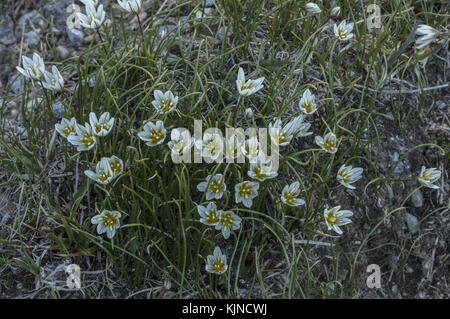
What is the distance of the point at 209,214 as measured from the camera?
2449 millimetres

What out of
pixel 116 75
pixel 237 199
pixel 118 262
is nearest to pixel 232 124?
pixel 237 199

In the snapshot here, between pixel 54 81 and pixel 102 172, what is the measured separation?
49cm

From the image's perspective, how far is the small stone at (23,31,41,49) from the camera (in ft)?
11.4

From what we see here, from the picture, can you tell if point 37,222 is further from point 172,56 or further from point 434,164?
point 434,164

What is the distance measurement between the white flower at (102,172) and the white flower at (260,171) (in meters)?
0.58

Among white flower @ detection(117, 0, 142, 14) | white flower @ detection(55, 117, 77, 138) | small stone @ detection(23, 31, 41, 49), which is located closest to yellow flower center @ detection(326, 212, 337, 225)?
white flower @ detection(55, 117, 77, 138)

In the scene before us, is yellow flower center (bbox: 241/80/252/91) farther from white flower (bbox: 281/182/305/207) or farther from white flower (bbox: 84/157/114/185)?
white flower (bbox: 84/157/114/185)

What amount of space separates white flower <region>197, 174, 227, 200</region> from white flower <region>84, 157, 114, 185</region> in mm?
377

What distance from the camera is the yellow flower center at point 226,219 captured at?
2.47 m

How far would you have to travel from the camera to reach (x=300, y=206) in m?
2.68

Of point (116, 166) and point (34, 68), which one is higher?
point (34, 68)

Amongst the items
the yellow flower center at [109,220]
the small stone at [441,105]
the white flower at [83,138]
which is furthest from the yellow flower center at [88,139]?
the small stone at [441,105]

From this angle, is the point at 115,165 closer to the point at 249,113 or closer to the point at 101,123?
the point at 101,123

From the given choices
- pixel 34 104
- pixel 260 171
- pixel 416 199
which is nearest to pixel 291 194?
pixel 260 171
